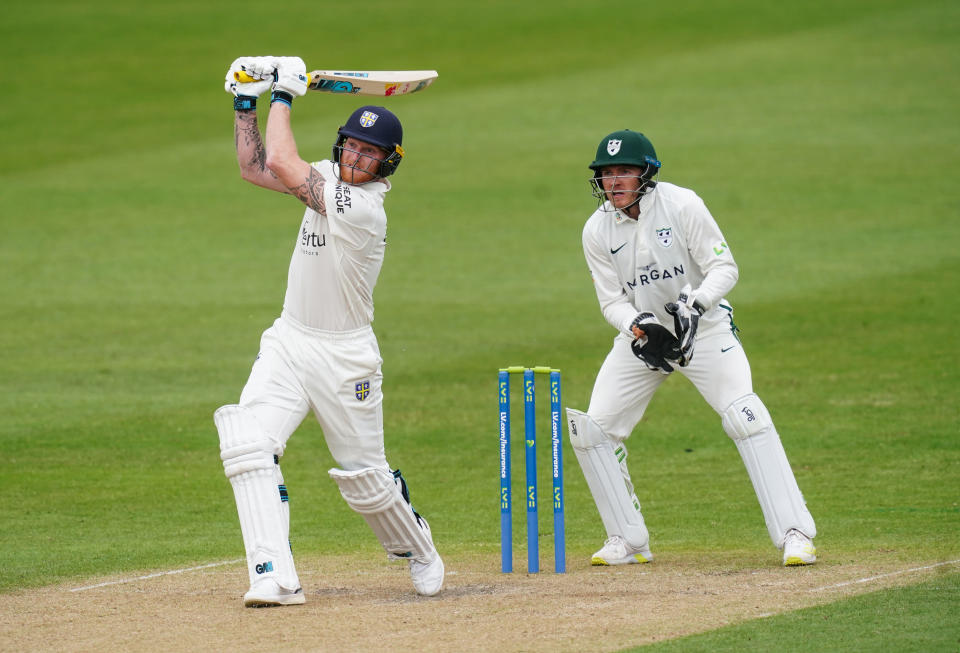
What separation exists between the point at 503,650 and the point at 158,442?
20.5 feet

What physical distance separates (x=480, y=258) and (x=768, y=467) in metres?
11.9

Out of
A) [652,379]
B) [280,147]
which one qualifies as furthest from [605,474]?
[280,147]

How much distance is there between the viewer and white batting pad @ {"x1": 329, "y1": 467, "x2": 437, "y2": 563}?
6332mm

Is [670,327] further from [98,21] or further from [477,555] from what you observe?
[98,21]

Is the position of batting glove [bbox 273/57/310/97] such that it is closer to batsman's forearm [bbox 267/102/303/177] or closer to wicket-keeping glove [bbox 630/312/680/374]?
batsman's forearm [bbox 267/102/303/177]

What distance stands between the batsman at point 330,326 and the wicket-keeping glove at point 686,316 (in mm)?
1543

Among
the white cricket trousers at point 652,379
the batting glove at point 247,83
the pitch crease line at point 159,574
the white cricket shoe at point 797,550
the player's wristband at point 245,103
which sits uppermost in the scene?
the batting glove at point 247,83

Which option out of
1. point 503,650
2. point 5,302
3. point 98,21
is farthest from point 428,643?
point 98,21

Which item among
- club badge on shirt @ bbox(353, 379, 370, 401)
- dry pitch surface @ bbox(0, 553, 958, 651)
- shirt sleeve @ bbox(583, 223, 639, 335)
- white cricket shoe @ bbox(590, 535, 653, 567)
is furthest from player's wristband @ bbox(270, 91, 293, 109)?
white cricket shoe @ bbox(590, 535, 653, 567)

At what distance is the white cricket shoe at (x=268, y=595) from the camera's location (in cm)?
600

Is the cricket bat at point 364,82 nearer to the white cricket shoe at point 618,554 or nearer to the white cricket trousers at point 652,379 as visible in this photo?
the white cricket trousers at point 652,379

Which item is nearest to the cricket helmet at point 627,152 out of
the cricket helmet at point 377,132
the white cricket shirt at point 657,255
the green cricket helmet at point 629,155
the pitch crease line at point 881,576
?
the green cricket helmet at point 629,155

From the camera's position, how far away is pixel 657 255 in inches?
286

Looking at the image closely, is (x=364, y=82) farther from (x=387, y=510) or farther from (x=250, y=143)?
(x=387, y=510)
